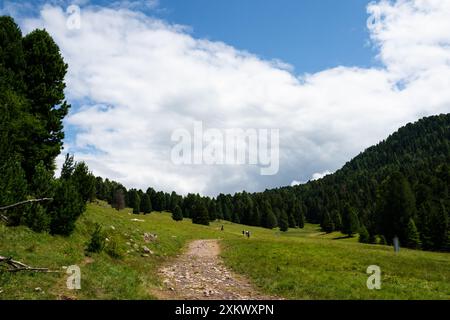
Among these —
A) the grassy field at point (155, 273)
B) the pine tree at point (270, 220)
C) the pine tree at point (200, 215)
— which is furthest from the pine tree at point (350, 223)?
the grassy field at point (155, 273)

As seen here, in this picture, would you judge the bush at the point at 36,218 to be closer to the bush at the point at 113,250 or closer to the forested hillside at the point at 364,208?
the bush at the point at 113,250

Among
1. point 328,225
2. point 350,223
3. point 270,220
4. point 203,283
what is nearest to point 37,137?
point 203,283

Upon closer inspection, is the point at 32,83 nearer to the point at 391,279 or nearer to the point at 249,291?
the point at 249,291

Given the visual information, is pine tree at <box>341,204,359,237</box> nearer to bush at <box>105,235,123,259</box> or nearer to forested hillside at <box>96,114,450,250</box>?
forested hillside at <box>96,114,450,250</box>

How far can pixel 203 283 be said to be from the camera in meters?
19.7

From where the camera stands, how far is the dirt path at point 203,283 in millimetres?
16281

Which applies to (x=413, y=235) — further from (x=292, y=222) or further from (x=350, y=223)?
(x=292, y=222)

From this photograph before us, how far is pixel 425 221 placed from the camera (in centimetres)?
7425

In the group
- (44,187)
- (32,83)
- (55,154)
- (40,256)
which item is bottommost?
(40,256)

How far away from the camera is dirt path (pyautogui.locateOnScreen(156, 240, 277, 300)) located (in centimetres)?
1628

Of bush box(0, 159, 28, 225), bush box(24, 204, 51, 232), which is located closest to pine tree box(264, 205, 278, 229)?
bush box(24, 204, 51, 232)

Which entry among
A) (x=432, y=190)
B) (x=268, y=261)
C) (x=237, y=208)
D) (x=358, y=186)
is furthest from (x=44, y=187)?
(x=358, y=186)

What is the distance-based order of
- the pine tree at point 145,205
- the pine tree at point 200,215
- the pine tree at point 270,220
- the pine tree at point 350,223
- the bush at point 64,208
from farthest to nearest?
the pine tree at point 145,205
the pine tree at point 270,220
the pine tree at point 350,223
the pine tree at point 200,215
the bush at point 64,208

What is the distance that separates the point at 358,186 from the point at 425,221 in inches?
5096
